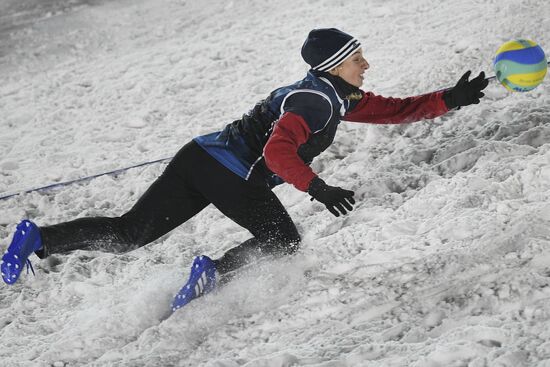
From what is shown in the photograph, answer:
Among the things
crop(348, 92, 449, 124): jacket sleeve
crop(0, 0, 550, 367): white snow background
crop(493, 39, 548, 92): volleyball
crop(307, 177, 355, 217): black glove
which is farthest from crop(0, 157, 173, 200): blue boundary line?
crop(493, 39, 548, 92): volleyball

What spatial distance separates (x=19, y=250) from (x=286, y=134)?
1620mm

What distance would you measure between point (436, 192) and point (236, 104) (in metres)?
3.01

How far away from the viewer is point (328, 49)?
3.58 metres

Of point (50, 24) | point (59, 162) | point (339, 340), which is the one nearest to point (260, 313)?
point (339, 340)

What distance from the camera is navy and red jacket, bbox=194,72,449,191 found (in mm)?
3389

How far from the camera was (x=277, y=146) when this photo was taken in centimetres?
336

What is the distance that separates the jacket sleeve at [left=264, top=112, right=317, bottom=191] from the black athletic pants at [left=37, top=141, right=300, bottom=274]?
35cm

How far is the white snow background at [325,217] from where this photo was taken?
3.18 m

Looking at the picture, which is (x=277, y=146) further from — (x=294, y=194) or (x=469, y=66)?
(x=469, y=66)

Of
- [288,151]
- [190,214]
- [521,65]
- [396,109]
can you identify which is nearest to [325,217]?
[396,109]

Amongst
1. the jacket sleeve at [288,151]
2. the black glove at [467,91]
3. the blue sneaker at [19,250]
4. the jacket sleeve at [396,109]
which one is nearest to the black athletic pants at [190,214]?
the blue sneaker at [19,250]

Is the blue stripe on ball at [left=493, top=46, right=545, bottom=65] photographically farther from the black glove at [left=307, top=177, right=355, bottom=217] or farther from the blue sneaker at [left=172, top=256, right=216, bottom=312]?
the blue sneaker at [left=172, top=256, right=216, bottom=312]

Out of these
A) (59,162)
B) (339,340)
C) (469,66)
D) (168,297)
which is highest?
(59,162)

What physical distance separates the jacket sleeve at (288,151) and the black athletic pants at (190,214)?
0.35m
